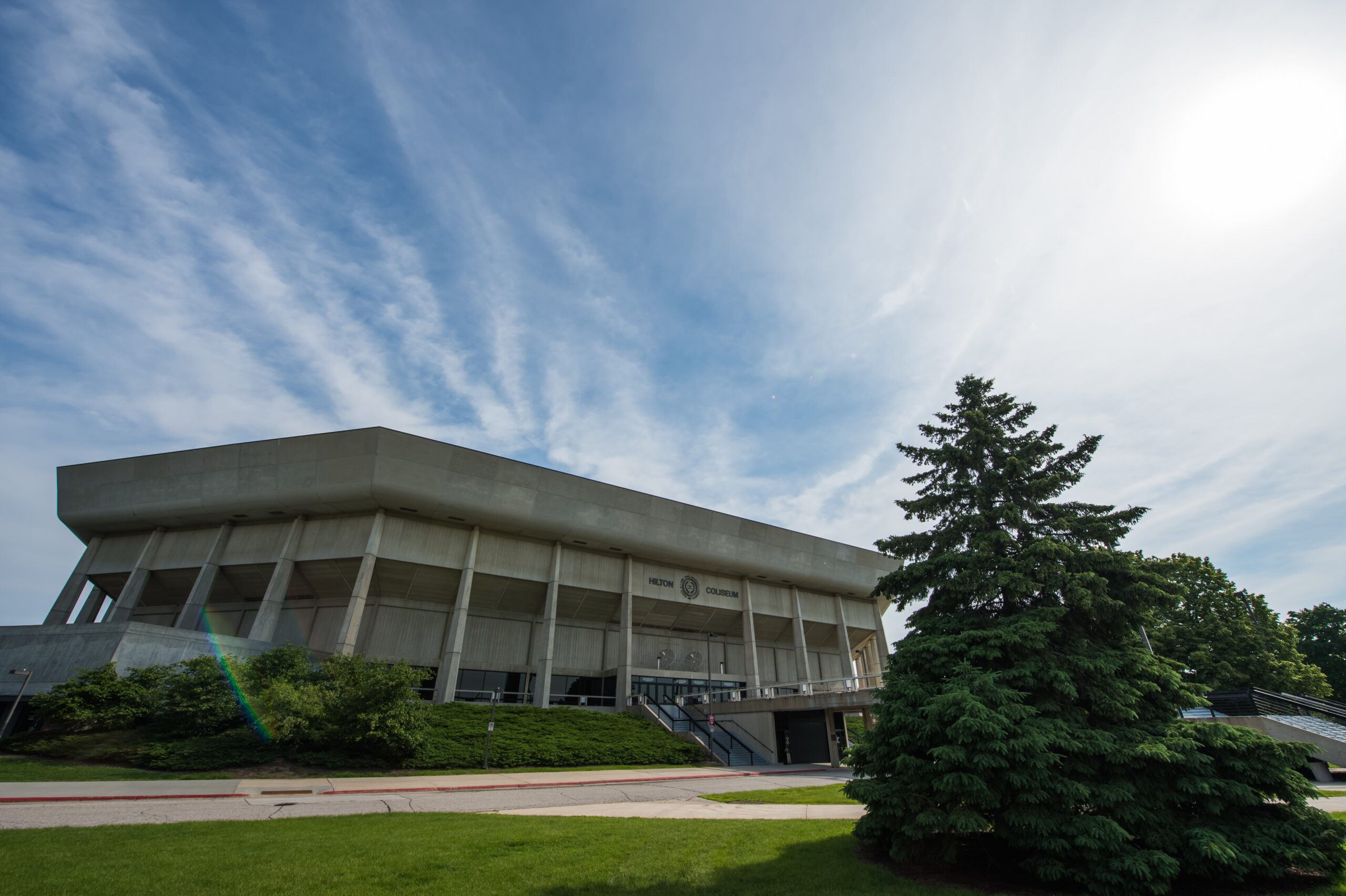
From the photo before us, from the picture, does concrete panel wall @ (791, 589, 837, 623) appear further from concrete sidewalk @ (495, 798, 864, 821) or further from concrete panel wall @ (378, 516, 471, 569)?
concrete sidewalk @ (495, 798, 864, 821)

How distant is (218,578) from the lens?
126ft

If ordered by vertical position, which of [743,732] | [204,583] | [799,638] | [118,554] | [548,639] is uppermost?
[118,554]

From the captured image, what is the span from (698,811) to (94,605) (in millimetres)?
50134

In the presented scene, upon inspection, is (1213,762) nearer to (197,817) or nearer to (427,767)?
(197,817)

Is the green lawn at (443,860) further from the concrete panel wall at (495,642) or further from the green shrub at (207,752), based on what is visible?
the concrete panel wall at (495,642)

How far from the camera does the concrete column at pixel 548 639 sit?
36.1 meters

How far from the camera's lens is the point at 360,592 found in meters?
32.5

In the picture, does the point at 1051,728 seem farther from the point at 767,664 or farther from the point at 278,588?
the point at 767,664

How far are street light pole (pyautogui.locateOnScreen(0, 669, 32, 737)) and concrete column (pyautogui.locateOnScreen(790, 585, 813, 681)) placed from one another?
42.4 meters

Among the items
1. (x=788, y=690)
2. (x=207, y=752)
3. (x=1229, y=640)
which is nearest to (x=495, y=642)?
(x=207, y=752)

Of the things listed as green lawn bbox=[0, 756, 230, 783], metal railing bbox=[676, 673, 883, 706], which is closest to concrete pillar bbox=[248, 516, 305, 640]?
green lawn bbox=[0, 756, 230, 783]

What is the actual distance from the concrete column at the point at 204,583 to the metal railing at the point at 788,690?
3018 centimetres

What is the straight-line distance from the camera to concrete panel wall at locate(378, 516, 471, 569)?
115 feet

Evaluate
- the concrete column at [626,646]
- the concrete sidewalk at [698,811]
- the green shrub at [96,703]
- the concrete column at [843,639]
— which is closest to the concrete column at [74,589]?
the green shrub at [96,703]
